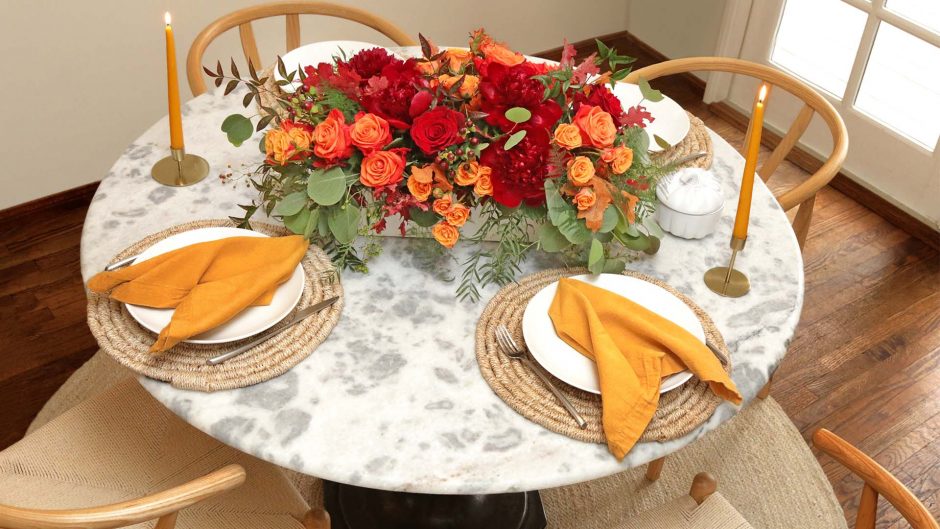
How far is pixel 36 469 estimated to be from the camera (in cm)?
137

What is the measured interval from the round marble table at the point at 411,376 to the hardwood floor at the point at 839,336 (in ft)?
2.73

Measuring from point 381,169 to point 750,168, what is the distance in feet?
1.73

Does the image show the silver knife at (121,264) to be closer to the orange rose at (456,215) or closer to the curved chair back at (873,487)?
the orange rose at (456,215)

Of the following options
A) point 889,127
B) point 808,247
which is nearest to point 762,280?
point 808,247

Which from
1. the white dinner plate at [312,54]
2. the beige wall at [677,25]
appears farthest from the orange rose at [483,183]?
the beige wall at [677,25]

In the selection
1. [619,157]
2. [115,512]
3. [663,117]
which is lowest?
[115,512]

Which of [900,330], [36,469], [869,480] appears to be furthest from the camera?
[900,330]

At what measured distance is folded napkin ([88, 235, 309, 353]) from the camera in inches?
47.9

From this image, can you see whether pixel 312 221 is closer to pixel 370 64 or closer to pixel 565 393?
pixel 370 64

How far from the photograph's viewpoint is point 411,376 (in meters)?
1.23

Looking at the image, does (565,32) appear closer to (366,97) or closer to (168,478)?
(366,97)

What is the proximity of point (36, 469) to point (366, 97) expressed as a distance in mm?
749

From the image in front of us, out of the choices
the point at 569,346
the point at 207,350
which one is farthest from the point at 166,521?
the point at 569,346

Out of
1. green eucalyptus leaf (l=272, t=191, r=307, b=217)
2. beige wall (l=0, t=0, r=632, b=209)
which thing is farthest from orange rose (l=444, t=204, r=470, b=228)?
beige wall (l=0, t=0, r=632, b=209)
